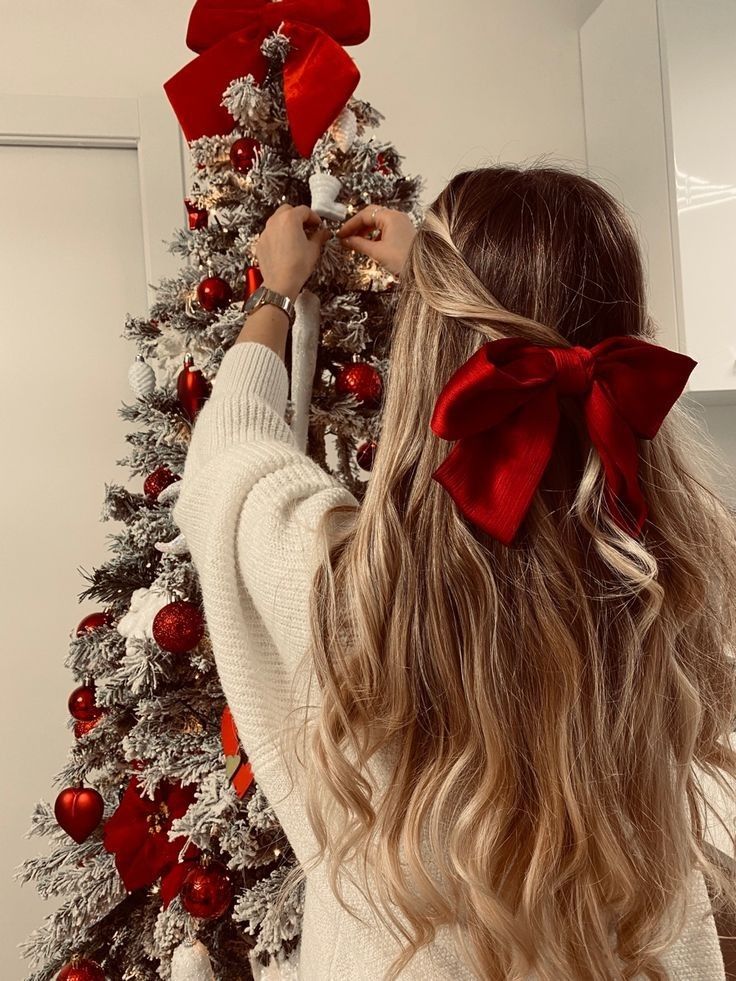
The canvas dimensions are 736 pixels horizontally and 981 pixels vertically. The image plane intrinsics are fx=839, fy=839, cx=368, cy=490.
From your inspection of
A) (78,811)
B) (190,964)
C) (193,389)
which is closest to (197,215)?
(193,389)

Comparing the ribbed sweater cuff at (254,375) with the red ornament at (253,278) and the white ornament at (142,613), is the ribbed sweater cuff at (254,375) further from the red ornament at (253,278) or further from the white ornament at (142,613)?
the white ornament at (142,613)

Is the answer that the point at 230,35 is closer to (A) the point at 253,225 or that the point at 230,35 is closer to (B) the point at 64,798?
(A) the point at 253,225

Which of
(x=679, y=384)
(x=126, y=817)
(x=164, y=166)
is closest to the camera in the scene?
(x=679, y=384)

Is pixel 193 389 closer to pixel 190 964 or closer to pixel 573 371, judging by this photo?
pixel 573 371

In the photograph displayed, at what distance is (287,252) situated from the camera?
837 mm

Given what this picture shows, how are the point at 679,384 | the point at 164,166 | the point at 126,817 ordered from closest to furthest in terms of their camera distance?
the point at 679,384 < the point at 126,817 < the point at 164,166

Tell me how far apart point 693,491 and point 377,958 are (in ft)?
1.47

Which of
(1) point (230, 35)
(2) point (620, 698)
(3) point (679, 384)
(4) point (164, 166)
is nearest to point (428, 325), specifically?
(3) point (679, 384)

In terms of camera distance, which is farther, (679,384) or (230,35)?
(230,35)

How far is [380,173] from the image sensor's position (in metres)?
0.92

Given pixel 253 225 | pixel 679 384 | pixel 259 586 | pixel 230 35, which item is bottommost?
pixel 259 586

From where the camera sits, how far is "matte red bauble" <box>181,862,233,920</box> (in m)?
0.80

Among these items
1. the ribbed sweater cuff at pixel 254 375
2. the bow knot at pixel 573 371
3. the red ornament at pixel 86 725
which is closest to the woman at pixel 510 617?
the bow knot at pixel 573 371

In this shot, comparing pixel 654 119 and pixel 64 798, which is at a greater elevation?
pixel 654 119
